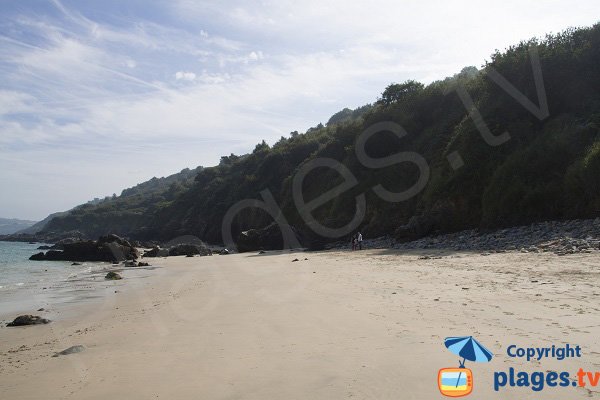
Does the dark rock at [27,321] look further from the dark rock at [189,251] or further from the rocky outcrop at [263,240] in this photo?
the dark rock at [189,251]

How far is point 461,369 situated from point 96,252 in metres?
34.1

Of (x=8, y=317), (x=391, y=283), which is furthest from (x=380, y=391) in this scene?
(x=8, y=317)

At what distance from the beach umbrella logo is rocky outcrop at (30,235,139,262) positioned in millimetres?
30235

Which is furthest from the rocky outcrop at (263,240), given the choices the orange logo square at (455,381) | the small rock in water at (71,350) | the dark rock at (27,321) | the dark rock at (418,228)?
the orange logo square at (455,381)

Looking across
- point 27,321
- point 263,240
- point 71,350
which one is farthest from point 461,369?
point 263,240

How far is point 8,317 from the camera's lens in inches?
367

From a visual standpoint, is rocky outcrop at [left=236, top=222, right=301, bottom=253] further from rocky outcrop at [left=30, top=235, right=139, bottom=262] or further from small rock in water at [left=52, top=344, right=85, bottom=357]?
small rock in water at [left=52, top=344, right=85, bottom=357]

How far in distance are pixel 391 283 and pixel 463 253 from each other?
5572 mm

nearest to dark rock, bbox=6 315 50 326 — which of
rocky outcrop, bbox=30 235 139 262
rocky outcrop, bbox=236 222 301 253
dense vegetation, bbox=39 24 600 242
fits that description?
dense vegetation, bbox=39 24 600 242

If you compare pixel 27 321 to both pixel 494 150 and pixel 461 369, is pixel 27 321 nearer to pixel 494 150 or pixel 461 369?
pixel 461 369

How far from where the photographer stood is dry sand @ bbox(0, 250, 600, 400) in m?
4.02

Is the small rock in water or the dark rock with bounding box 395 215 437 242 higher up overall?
the dark rock with bounding box 395 215 437 242

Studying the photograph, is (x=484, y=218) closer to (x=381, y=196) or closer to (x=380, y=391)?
(x=381, y=196)

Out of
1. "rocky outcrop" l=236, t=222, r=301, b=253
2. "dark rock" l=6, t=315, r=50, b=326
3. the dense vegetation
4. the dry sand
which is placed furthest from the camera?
"rocky outcrop" l=236, t=222, r=301, b=253
